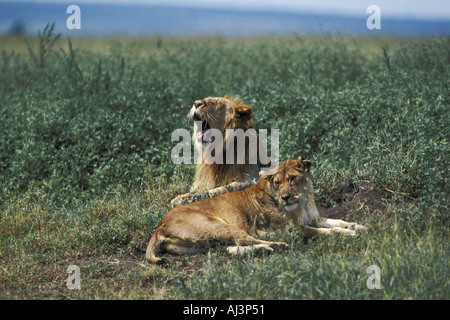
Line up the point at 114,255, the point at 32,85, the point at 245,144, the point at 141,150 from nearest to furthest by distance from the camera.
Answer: the point at 114,255, the point at 245,144, the point at 141,150, the point at 32,85

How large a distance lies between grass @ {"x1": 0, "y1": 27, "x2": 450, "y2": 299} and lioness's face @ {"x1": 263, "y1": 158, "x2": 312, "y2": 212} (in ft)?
0.94

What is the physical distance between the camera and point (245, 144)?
746cm

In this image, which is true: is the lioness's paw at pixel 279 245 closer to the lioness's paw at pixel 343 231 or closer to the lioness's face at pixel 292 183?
the lioness's face at pixel 292 183

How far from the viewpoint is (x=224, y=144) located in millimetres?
7422

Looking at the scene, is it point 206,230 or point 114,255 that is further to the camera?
point 114,255

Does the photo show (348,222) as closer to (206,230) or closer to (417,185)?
(417,185)

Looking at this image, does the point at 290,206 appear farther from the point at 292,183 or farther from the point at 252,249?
the point at 252,249

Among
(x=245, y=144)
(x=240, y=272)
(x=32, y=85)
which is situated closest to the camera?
(x=240, y=272)

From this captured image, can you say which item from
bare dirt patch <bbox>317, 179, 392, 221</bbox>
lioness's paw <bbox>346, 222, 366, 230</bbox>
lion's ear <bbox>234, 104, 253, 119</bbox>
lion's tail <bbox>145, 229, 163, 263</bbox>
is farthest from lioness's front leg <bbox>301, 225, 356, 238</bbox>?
lion's ear <bbox>234, 104, 253, 119</bbox>

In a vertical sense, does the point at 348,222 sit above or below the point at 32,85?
below

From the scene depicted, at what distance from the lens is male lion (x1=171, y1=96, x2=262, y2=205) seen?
7.32 m

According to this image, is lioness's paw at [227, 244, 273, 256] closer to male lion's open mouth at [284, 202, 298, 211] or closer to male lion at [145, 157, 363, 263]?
male lion at [145, 157, 363, 263]

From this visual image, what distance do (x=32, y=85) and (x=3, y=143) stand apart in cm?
409

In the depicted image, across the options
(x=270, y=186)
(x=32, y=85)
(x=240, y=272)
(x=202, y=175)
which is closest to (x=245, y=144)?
(x=202, y=175)
